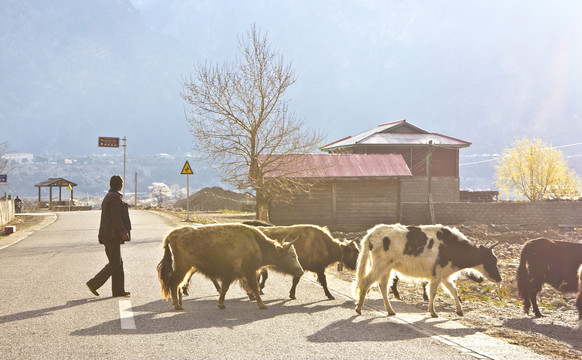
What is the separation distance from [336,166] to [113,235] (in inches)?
1104

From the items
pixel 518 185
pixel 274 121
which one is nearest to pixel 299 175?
pixel 274 121

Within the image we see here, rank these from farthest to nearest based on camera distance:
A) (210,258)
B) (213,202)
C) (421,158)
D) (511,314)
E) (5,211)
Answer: (213,202), (421,158), (5,211), (511,314), (210,258)

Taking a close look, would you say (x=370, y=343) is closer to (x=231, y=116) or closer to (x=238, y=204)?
(x=231, y=116)

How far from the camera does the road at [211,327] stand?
21.9 ft

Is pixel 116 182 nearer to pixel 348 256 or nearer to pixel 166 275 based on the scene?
pixel 166 275

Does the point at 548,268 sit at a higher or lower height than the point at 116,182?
lower

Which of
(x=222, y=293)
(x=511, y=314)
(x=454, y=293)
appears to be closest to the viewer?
(x=222, y=293)

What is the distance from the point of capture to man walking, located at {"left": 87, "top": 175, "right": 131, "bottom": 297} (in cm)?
1030

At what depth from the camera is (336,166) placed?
3766 cm

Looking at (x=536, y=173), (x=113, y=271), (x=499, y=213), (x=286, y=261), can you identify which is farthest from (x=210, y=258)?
(x=536, y=173)

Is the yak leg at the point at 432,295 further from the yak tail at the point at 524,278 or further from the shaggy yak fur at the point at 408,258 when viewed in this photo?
the yak tail at the point at 524,278

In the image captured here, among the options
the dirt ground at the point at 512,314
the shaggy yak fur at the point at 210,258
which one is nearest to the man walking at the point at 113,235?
the shaggy yak fur at the point at 210,258

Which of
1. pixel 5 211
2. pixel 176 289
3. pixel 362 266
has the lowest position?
pixel 176 289

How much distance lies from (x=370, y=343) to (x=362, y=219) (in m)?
29.5
